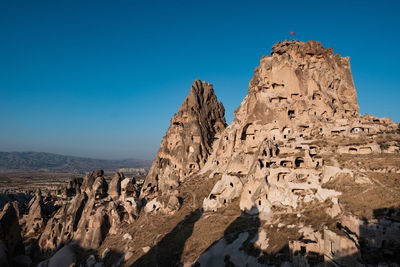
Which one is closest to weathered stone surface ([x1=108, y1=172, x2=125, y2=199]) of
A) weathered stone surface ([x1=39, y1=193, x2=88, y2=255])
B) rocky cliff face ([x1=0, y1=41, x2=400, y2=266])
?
rocky cliff face ([x1=0, y1=41, x2=400, y2=266])

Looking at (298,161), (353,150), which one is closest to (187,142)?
(298,161)

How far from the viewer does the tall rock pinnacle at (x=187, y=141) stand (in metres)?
58.2

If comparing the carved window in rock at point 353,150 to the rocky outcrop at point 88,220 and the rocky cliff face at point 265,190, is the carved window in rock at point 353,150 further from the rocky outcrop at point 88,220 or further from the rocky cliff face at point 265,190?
the rocky outcrop at point 88,220

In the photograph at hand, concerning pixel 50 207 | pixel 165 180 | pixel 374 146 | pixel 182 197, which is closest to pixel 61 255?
pixel 182 197

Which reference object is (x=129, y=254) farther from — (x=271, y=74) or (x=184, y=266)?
(x=271, y=74)

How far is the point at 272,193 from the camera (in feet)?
101

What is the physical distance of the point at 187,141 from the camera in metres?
60.6

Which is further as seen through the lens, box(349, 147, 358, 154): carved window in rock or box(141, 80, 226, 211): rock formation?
box(141, 80, 226, 211): rock formation

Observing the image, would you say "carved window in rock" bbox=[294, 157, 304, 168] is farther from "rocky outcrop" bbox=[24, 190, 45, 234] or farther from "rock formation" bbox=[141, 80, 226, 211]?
"rocky outcrop" bbox=[24, 190, 45, 234]

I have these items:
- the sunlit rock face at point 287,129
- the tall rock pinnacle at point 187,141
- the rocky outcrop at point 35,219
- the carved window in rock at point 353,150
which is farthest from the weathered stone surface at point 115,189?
the carved window in rock at point 353,150

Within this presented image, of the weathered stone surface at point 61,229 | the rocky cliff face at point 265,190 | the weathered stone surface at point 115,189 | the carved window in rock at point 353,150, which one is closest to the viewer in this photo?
the rocky cliff face at point 265,190

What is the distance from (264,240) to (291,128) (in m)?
29.4

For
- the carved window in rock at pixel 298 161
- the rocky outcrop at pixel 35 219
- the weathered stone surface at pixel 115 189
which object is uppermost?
the carved window in rock at pixel 298 161

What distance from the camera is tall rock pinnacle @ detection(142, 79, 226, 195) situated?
58.2 m
